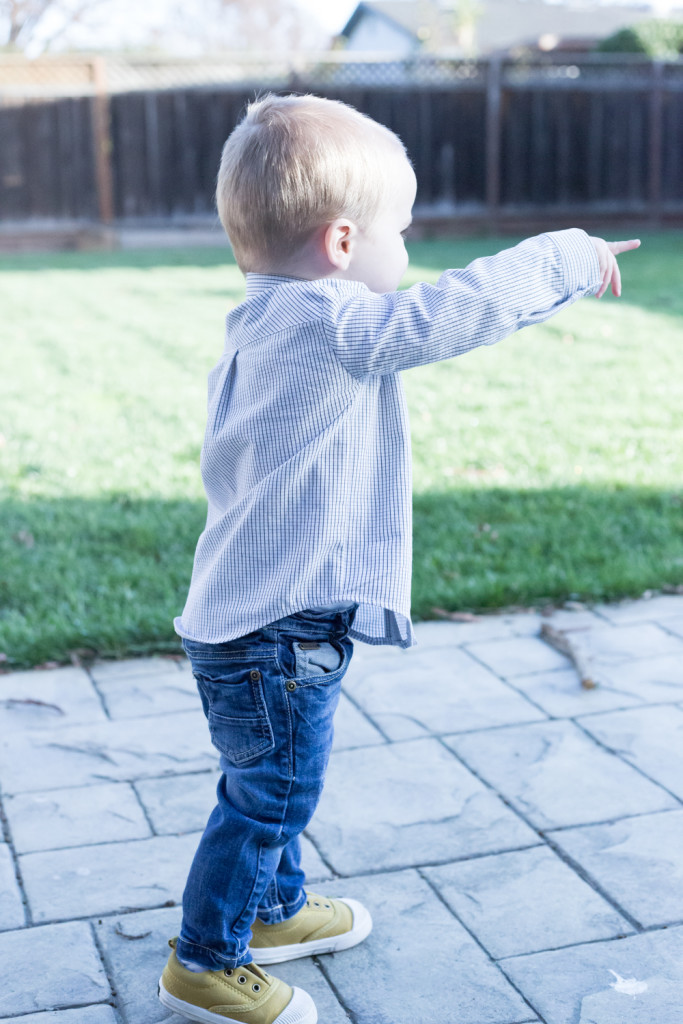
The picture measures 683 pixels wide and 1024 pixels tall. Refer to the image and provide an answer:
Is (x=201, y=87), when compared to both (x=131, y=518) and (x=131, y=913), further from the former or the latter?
(x=131, y=913)

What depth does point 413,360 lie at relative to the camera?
158 centimetres

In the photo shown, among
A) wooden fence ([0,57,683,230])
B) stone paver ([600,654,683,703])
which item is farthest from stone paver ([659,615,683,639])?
wooden fence ([0,57,683,230])

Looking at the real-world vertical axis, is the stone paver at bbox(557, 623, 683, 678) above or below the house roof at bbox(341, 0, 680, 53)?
below

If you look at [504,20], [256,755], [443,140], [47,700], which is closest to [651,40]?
[443,140]

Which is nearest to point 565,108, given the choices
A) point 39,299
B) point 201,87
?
point 201,87

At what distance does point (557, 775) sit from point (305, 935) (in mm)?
799

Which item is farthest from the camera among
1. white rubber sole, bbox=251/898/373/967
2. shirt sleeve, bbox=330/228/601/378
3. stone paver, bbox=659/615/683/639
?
stone paver, bbox=659/615/683/639

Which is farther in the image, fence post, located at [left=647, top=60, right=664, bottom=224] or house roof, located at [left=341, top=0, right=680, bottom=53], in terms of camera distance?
house roof, located at [left=341, top=0, right=680, bottom=53]

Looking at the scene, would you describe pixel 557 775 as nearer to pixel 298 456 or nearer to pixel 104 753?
pixel 104 753

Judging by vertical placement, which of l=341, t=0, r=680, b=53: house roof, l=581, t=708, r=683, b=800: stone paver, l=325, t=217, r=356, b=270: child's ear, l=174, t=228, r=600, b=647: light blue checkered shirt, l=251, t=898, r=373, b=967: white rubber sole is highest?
l=341, t=0, r=680, b=53: house roof

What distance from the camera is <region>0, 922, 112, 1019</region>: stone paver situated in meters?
1.83

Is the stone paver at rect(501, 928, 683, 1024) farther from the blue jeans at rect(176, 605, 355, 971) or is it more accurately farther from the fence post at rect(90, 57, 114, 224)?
Answer: the fence post at rect(90, 57, 114, 224)

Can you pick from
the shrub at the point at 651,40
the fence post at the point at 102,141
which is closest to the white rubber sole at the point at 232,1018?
the fence post at the point at 102,141

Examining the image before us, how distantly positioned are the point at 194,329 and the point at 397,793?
20.5 ft
